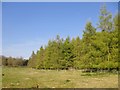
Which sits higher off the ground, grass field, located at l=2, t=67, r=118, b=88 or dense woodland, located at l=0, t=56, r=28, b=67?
dense woodland, located at l=0, t=56, r=28, b=67

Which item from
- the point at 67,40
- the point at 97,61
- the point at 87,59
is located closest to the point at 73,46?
the point at 67,40

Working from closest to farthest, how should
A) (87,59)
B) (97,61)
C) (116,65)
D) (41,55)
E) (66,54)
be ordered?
(116,65) < (97,61) < (87,59) < (66,54) < (41,55)

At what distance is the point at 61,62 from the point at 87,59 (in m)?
14.8

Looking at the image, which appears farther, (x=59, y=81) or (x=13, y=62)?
(x=13, y=62)

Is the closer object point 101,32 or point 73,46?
point 101,32

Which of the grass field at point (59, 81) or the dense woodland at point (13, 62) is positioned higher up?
the dense woodland at point (13, 62)

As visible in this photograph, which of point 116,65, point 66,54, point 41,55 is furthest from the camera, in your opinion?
point 41,55

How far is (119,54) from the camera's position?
25328 mm

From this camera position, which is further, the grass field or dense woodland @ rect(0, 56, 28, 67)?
dense woodland @ rect(0, 56, 28, 67)

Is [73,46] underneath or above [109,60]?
above

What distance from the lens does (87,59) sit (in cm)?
2973

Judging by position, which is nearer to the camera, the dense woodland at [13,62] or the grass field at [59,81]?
the grass field at [59,81]

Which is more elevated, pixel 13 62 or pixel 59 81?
pixel 13 62

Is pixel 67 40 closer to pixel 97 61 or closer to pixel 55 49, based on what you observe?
pixel 55 49
